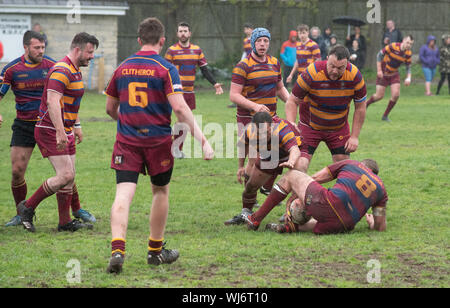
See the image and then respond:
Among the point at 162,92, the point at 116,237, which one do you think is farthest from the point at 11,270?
the point at 162,92

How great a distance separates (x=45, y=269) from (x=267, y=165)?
9.29ft

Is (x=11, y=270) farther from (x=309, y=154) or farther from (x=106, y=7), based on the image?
(x=106, y=7)

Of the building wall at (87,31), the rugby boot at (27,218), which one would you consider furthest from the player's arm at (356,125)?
the building wall at (87,31)

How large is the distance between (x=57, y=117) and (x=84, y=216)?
1.59m

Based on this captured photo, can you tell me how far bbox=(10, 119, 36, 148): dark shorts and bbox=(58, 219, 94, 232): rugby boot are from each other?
112 centimetres

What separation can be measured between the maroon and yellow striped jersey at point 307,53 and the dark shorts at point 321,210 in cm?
1189

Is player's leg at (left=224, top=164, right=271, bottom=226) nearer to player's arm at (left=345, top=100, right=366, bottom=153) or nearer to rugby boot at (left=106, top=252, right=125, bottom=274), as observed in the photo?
player's arm at (left=345, top=100, right=366, bottom=153)

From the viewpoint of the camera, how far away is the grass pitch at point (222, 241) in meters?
6.01

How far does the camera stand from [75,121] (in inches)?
319

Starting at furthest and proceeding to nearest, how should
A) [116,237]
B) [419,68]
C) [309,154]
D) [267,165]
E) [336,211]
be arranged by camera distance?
1. [419,68]
2. [309,154]
3. [267,165]
4. [336,211]
5. [116,237]

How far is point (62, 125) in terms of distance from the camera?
7375 mm

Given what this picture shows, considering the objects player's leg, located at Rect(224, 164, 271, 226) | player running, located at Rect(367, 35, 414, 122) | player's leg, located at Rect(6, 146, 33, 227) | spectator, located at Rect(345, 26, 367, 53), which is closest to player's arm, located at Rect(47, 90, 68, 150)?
player's leg, located at Rect(6, 146, 33, 227)

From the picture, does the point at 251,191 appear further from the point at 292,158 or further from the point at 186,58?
the point at 186,58

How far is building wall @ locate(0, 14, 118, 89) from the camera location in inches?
1076
